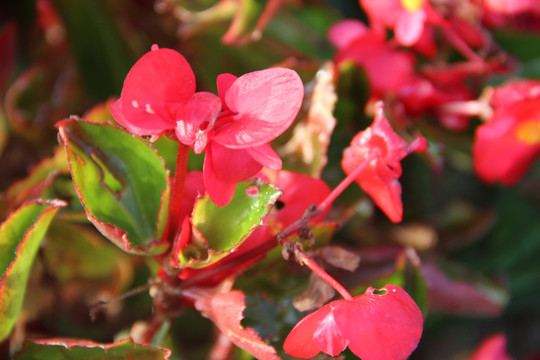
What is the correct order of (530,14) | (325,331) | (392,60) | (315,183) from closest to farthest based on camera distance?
(325,331)
(315,183)
(392,60)
(530,14)

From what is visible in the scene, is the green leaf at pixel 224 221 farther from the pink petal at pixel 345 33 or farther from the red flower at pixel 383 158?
the pink petal at pixel 345 33

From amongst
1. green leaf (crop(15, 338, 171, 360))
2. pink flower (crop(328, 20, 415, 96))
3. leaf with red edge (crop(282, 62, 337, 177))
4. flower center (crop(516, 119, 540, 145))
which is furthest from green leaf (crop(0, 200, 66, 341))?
flower center (crop(516, 119, 540, 145))

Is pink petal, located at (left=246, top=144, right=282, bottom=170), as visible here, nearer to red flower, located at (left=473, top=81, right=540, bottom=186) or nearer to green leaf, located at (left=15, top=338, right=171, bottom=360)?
green leaf, located at (left=15, top=338, right=171, bottom=360)

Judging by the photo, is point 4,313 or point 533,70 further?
point 533,70

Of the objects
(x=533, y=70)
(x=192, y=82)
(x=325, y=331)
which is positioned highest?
(x=192, y=82)

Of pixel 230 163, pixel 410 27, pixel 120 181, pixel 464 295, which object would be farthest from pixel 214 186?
pixel 464 295

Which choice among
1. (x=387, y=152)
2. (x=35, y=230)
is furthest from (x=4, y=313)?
(x=387, y=152)

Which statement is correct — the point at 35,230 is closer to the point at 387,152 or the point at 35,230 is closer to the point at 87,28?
the point at 387,152
